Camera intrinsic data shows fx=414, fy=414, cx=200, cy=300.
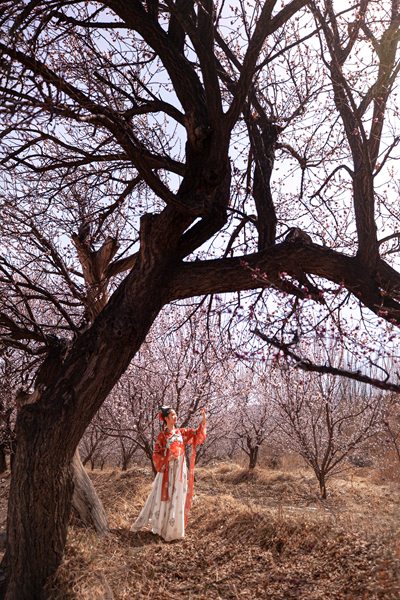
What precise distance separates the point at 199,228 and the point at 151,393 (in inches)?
248

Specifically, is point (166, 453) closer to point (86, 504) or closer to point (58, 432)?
point (86, 504)

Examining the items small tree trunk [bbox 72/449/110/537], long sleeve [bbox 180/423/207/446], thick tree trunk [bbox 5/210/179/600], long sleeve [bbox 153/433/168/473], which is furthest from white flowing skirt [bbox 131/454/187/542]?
thick tree trunk [bbox 5/210/179/600]

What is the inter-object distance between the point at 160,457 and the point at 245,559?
6.42 feet

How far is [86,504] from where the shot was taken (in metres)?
5.27

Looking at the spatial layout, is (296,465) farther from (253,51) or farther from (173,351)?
(253,51)

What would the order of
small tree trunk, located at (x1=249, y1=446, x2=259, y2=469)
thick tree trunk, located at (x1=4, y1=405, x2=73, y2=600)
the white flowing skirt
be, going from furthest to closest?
small tree trunk, located at (x1=249, y1=446, x2=259, y2=469)
the white flowing skirt
thick tree trunk, located at (x1=4, y1=405, x2=73, y2=600)

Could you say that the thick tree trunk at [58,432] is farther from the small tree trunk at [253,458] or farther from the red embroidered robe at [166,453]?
the small tree trunk at [253,458]

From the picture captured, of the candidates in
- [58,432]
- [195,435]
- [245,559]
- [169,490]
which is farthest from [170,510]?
[58,432]

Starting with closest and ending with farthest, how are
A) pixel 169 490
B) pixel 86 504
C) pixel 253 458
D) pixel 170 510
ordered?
pixel 86 504, pixel 170 510, pixel 169 490, pixel 253 458

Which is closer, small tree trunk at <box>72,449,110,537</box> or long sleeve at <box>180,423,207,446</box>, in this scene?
small tree trunk at <box>72,449,110,537</box>

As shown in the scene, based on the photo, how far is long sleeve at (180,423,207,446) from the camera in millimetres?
5906

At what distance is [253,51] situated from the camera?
11.3ft

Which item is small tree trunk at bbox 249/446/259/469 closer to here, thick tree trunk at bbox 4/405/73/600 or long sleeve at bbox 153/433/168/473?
long sleeve at bbox 153/433/168/473

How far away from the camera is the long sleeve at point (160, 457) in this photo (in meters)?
5.83
